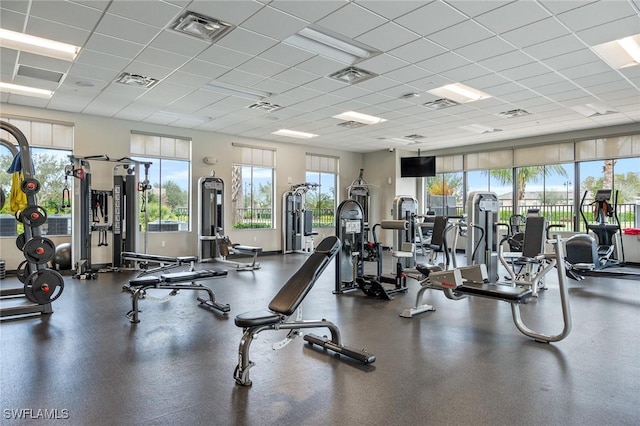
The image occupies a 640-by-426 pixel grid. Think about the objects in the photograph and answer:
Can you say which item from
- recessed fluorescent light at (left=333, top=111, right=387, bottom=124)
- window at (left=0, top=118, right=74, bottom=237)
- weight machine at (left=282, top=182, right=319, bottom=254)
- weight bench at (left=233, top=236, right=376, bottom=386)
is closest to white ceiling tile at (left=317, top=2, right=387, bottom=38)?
weight bench at (left=233, top=236, right=376, bottom=386)

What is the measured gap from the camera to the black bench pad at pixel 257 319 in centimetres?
270

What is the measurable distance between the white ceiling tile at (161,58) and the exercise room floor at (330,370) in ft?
9.84

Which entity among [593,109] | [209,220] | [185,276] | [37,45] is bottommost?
[185,276]

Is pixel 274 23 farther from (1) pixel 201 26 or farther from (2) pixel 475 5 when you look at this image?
(2) pixel 475 5

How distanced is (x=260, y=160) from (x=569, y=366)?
8387 mm

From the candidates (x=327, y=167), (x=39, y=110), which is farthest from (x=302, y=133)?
(x=39, y=110)

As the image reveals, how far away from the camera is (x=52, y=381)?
269cm

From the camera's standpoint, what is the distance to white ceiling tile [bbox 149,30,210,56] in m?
4.23

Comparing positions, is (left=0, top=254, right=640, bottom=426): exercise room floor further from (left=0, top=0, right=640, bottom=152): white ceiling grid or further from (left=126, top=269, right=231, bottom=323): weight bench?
(left=0, top=0, right=640, bottom=152): white ceiling grid

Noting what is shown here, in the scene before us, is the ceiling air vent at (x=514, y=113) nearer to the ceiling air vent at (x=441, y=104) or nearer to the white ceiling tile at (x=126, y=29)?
the ceiling air vent at (x=441, y=104)

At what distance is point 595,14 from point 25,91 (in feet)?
24.7

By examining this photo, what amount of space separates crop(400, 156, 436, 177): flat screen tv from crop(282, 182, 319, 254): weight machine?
2.85 meters

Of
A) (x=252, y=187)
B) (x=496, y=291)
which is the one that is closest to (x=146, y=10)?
(x=496, y=291)

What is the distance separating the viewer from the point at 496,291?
11.9ft
